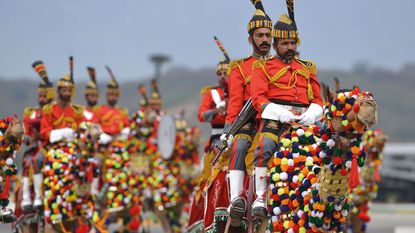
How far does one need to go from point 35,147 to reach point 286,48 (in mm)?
5853

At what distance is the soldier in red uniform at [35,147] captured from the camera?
1385 centimetres

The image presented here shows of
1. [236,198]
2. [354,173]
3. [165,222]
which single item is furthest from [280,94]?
[165,222]

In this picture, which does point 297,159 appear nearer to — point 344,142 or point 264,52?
point 344,142

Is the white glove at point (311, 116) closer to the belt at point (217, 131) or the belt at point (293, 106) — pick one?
the belt at point (293, 106)

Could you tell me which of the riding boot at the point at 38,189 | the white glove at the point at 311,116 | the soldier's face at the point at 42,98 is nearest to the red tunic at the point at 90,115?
the soldier's face at the point at 42,98

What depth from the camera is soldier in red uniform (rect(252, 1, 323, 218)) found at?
934 centimetres

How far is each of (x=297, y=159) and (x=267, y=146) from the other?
0.54 m

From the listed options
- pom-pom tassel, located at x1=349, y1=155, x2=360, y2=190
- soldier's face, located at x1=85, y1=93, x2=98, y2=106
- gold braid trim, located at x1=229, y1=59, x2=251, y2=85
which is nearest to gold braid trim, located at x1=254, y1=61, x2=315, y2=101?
gold braid trim, located at x1=229, y1=59, x2=251, y2=85

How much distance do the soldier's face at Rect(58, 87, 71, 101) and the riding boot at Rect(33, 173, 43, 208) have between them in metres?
1.13

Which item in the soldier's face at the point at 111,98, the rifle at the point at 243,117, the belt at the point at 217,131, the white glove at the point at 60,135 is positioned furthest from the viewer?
the soldier's face at the point at 111,98

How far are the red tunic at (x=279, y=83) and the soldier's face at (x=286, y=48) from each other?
0.07 meters

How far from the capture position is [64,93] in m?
14.0

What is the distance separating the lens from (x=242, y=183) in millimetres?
9969

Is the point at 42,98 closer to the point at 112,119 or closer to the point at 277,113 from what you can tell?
the point at 112,119
